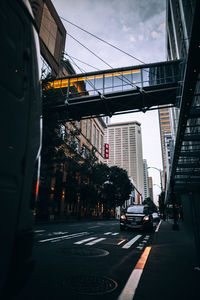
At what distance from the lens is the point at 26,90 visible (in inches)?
84.9

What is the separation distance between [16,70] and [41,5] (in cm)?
2839

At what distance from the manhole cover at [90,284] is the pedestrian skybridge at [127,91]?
18.5 m

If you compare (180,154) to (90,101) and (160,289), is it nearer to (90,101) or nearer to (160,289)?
(160,289)

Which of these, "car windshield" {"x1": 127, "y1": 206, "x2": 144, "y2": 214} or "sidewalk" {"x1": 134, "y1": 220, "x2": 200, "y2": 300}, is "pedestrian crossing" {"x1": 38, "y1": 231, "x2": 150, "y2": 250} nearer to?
"sidewalk" {"x1": 134, "y1": 220, "x2": 200, "y2": 300}

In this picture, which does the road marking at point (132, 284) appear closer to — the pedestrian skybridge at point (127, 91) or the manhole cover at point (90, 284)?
the manhole cover at point (90, 284)

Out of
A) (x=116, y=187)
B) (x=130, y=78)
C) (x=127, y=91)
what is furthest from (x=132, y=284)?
(x=116, y=187)

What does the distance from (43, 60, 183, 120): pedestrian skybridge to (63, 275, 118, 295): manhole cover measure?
60.7 ft

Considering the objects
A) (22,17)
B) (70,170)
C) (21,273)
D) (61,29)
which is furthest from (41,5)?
(21,273)

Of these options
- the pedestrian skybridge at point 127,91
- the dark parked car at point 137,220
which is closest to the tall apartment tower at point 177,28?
the pedestrian skybridge at point 127,91

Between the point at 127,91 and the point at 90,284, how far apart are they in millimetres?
20026

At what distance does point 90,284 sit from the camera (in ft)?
11.7

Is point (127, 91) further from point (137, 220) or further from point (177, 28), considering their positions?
point (137, 220)

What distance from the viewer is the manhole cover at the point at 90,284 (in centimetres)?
328

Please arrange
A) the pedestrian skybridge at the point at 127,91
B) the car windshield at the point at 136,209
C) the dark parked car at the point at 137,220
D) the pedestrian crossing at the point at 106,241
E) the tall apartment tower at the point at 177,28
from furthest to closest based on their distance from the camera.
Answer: the pedestrian skybridge at the point at 127,91 < the car windshield at the point at 136,209 < the dark parked car at the point at 137,220 < the tall apartment tower at the point at 177,28 < the pedestrian crossing at the point at 106,241
